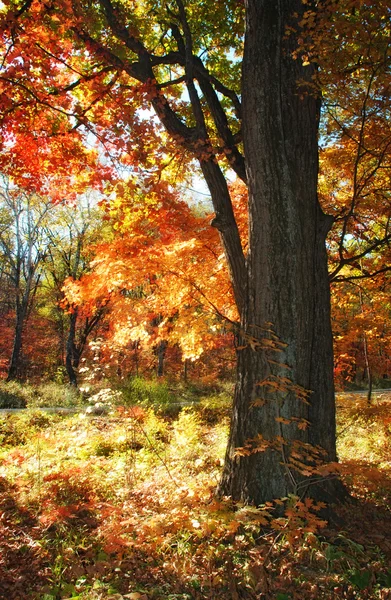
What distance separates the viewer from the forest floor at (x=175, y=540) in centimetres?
260

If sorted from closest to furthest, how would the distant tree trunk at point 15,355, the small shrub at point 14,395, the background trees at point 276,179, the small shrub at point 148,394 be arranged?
the background trees at point 276,179
the small shrub at point 148,394
the small shrub at point 14,395
the distant tree trunk at point 15,355

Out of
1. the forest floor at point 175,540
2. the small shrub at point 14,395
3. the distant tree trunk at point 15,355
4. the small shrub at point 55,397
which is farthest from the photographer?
the distant tree trunk at point 15,355

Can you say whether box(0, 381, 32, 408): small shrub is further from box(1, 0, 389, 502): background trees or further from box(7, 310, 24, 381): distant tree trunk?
box(1, 0, 389, 502): background trees

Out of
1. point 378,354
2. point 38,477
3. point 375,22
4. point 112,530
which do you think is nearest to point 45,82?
point 375,22

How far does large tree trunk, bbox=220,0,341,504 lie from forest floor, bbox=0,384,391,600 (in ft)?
1.27

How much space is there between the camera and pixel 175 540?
315 cm

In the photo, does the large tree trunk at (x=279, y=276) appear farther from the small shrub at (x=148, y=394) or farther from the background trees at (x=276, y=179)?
the small shrub at (x=148, y=394)

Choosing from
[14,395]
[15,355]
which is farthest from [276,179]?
[15,355]

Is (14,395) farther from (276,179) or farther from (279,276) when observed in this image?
(276,179)

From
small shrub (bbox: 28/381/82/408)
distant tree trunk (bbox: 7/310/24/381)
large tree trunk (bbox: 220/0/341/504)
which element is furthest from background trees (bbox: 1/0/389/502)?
distant tree trunk (bbox: 7/310/24/381)

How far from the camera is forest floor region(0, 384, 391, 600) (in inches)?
102

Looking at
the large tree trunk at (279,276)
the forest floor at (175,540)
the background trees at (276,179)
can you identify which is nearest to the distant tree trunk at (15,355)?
the forest floor at (175,540)

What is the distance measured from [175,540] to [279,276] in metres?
2.48

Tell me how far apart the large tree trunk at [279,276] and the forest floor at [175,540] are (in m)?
0.39
